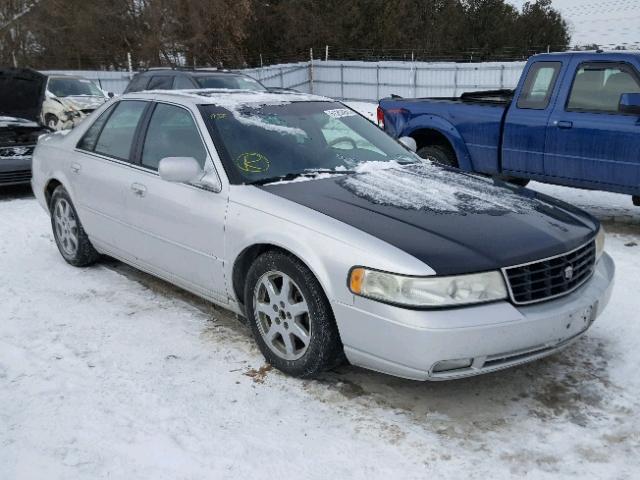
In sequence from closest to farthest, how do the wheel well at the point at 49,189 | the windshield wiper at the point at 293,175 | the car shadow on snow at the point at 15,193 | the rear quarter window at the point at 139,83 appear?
the windshield wiper at the point at 293,175
the wheel well at the point at 49,189
the car shadow on snow at the point at 15,193
the rear quarter window at the point at 139,83

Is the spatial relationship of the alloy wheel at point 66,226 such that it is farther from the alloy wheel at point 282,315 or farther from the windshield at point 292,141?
the alloy wheel at point 282,315

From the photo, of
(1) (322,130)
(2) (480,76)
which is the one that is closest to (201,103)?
(1) (322,130)

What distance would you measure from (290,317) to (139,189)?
63.1 inches

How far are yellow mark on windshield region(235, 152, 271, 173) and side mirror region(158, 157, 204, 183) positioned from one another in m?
0.27

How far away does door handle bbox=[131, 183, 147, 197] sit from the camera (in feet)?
14.4

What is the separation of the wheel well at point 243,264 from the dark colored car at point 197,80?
7.95 metres

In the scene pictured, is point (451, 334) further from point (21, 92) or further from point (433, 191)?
point (21, 92)

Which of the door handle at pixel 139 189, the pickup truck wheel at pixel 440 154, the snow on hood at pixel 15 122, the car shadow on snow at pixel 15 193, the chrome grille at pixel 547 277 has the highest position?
the snow on hood at pixel 15 122

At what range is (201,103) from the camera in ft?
14.2

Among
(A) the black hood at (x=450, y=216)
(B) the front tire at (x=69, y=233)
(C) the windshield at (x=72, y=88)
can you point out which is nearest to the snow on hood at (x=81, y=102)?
(C) the windshield at (x=72, y=88)

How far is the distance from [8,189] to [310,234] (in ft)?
25.6

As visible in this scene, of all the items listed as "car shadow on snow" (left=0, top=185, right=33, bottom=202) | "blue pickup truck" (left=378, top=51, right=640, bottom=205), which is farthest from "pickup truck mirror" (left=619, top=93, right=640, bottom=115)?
"car shadow on snow" (left=0, top=185, right=33, bottom=202)

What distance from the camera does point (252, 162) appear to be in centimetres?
399

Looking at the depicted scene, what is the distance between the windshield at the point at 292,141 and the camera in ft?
13.1
